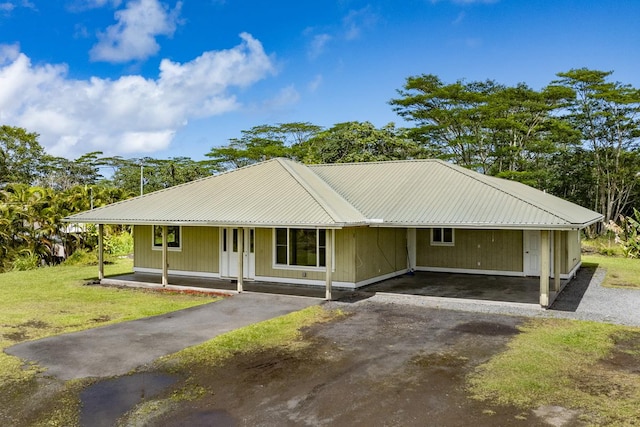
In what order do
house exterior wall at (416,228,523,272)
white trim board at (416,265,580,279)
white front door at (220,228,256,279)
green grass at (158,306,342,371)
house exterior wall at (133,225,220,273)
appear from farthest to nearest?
house exterior wall at (416,228,523,272) → white trim board at (416,265,580,279) → house exterior wall at (133,225,220,273) → white front door at (220,228,256,279) → green grass at (158,306,342,371)

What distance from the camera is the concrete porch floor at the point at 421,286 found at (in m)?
12.6

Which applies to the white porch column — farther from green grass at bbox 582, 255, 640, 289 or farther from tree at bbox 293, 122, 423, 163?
tree at bbox 293, 122, 423, 163

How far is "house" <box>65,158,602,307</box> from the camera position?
12.3 meters

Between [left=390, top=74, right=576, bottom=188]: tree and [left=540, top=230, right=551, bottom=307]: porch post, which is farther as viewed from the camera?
[left=390, top=74, right=576, bottom=188]: tree

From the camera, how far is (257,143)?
46.6 metres

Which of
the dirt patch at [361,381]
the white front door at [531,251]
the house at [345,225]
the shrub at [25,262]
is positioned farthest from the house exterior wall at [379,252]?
the shrub at [25,262]

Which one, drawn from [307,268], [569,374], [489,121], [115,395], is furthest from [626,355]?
→ [489,121]

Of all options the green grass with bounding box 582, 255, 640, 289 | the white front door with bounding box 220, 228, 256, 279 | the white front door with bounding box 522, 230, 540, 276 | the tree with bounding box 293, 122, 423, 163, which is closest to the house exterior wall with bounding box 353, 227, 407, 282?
the white front door with bounding box 220, 228, 256, 279

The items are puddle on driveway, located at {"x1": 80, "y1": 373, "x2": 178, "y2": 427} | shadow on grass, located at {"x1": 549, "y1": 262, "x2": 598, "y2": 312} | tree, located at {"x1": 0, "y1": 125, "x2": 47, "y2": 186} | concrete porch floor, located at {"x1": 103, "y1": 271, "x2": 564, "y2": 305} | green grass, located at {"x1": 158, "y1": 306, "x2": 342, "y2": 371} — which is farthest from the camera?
tree, located at {"x1": 0, "y1": 125, "x2": 47, "y2": 186}

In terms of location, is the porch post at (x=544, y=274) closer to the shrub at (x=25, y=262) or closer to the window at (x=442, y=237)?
the window at (x=442, y=237)

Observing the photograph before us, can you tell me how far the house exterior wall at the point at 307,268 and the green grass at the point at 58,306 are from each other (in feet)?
7.58

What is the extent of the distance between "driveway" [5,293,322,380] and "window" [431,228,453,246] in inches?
272

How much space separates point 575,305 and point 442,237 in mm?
5986

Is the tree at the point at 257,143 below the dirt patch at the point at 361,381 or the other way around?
the other way around
